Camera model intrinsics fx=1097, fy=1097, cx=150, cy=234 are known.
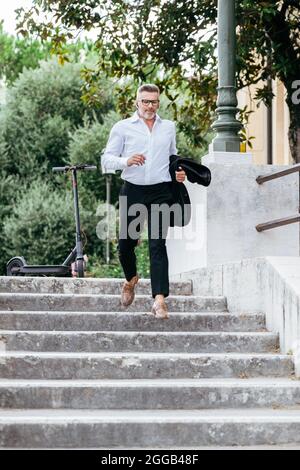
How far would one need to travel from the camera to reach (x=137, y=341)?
861 cm

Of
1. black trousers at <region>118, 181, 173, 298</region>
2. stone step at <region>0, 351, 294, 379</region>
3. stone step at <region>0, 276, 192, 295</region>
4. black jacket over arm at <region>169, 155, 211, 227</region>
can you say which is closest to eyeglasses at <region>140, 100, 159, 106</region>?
black jacket over arm at <region>169, 155, 211, 227</region>

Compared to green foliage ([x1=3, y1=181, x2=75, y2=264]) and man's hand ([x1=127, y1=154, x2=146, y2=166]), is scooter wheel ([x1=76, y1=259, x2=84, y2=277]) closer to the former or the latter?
man's hand ([x1=127, y1=154, x2=146, y2=166])

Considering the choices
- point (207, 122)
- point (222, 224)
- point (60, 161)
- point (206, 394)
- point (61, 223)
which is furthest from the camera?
point (60, 161)

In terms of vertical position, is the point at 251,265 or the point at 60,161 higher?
the point at 60,161

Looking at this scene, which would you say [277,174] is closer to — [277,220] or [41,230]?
[277,220]

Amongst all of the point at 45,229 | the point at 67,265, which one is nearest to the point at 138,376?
the point at 67,265

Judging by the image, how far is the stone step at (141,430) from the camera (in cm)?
668

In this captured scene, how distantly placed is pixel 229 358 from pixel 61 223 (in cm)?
1786

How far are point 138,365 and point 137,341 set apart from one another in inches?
26.2

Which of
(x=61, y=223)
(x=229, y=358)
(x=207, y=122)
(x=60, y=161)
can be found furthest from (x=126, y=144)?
(x=60, y=161)

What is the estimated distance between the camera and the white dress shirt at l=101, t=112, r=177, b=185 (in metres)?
9.01

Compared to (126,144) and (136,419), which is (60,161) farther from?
(136,419)

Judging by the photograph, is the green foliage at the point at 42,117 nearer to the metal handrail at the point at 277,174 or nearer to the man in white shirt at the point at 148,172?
the metal handrail at the point at 277,174

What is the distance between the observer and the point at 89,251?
26.2 meters
